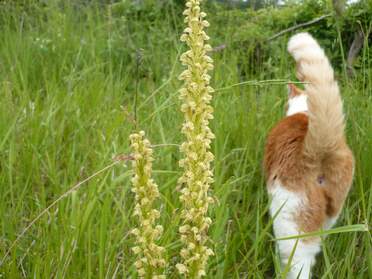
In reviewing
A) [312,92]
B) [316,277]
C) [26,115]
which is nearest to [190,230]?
[312,92]

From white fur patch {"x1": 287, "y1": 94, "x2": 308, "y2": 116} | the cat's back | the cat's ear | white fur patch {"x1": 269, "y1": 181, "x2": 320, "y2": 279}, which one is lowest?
white fur patch {"x1": 269, "y1": 181, "x2": 320, "y2": 279}

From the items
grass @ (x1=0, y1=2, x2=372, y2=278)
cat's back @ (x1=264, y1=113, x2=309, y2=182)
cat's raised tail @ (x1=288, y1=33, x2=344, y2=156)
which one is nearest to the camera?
grass @ (x1=0, y1=2, x2=372, y2=278)

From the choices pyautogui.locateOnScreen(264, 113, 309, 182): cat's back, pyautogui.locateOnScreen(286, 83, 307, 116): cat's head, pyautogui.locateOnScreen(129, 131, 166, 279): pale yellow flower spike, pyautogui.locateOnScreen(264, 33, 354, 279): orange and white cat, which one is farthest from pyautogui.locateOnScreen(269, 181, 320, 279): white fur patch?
pyautogui.locateOnScreen(129, 131, 166, 279): pale yellow flower spike

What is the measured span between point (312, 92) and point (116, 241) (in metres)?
0.89

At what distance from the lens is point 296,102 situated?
2.95 metres

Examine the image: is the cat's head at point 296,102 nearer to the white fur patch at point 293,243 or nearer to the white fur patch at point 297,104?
the white fur patch at point 297,104

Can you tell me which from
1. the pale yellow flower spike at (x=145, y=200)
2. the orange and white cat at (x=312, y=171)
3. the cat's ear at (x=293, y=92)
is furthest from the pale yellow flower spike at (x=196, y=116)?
the cat's ear at (x=293, y=92)

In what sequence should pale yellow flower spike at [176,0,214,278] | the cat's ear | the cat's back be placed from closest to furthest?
1. pale yellow flower spike at [176,0,214,278]
2. the cat's back
3. the cat's ear

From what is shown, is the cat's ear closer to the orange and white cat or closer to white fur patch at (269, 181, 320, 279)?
the orange and white cat

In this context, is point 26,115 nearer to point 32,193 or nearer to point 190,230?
point 32,193

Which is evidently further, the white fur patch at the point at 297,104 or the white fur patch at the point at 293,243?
the white fur patch at the point at 297,104

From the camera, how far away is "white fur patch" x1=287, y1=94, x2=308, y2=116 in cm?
284

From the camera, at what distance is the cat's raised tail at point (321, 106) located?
2.00m

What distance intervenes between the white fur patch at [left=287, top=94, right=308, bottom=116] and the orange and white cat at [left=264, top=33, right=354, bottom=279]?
0.60 m
